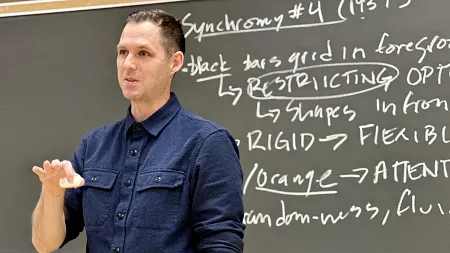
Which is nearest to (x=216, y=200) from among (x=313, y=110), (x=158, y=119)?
(x=158, y=119)

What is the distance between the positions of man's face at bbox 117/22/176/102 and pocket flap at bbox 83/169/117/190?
160mm

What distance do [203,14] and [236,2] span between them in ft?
0.40

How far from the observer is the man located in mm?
1012

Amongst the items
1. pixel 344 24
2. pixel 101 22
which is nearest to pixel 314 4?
pixel 344 24

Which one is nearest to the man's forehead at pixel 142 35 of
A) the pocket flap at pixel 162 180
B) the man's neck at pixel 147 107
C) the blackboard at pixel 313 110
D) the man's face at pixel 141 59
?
the man's face at pixel 141 59

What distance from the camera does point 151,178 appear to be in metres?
1.04

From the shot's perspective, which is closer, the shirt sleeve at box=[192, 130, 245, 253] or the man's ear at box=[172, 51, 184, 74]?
the shirt sleeve at box=[192, 130, 245, 253]

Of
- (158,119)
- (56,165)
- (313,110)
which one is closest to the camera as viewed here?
(56,165)

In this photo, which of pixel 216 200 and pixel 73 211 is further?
pixel 73 211

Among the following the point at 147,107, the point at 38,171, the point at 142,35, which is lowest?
the point at 38,171

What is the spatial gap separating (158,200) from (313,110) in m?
0.88

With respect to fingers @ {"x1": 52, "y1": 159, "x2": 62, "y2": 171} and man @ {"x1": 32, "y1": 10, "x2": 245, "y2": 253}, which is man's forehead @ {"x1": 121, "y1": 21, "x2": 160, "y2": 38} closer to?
man @ {"x1": 32, "y1": 10, "x2": 245, "y2": 253}

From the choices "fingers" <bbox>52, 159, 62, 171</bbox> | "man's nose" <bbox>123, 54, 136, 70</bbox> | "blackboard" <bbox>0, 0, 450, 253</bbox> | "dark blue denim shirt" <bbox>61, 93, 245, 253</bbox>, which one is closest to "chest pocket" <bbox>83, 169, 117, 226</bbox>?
"dark blue denim shirt" <bbox>61, 93, 245, 253</bbox>

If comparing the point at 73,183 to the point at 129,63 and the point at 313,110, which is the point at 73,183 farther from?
the point at 313,110
